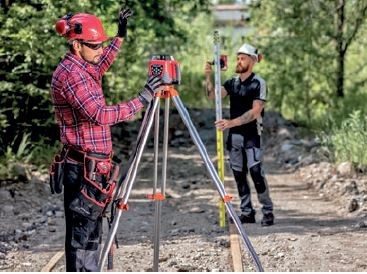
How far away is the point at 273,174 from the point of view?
49.1 ft

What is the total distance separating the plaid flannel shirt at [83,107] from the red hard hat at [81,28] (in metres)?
0.15

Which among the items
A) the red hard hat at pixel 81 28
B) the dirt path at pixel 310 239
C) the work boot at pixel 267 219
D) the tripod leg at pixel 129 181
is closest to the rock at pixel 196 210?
the dirt path at pixel 310 239

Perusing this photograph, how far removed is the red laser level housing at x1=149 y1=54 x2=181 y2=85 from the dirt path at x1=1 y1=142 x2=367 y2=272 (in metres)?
2.17

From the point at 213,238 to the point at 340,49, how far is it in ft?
42.5

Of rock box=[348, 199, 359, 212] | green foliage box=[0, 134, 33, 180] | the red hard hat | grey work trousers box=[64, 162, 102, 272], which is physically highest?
the red hard hat

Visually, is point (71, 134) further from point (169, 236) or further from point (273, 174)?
point (273, 174)

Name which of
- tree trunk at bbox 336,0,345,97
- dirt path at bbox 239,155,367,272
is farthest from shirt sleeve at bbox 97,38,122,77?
tree trunk at bbox 336,0,345,97

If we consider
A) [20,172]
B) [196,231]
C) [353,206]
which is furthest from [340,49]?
[196,231]

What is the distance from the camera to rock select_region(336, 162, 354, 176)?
12527 mm

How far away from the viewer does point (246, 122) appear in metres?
8.77

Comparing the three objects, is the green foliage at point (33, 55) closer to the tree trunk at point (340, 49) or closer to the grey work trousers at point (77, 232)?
the tree trunk at point (340, 49)

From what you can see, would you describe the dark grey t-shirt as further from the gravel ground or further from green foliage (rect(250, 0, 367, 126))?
green foliage (rect(250, 0, 367, 126))

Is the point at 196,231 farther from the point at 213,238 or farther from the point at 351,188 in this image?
the point at 351,188

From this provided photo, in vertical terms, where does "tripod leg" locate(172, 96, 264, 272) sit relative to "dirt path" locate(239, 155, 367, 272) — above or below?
above
